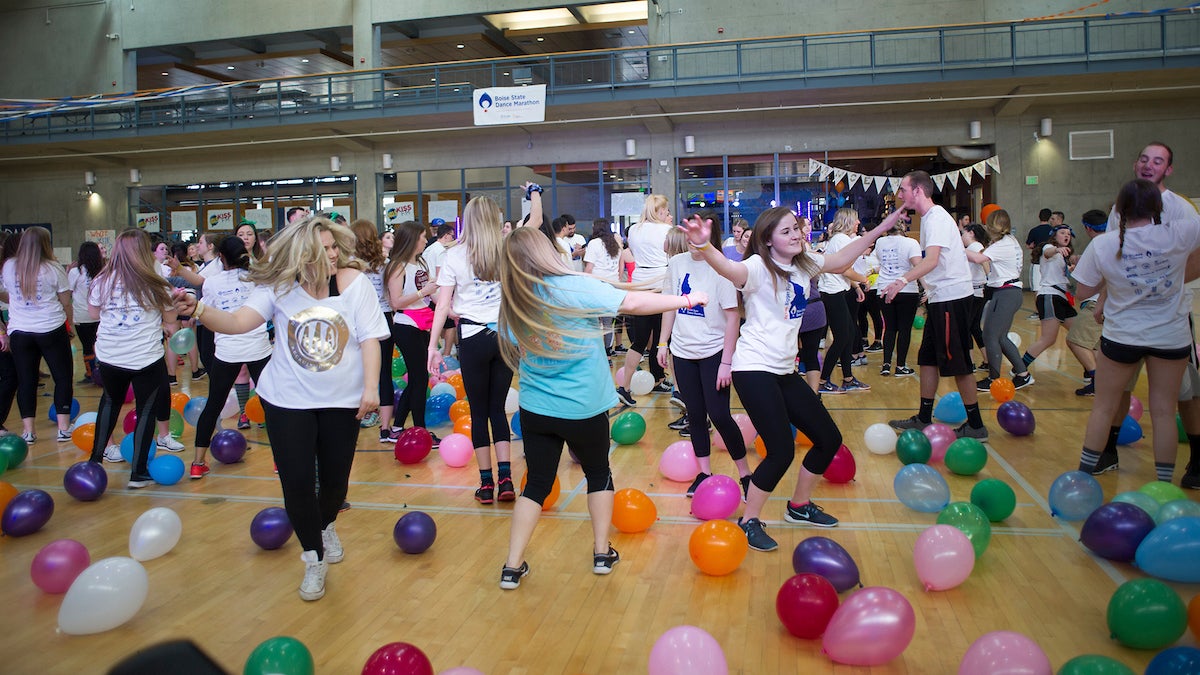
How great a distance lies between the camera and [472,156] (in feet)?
71.8

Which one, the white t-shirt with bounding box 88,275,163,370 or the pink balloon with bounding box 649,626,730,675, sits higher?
the white t-shirt with bounding box 88,275,163,370

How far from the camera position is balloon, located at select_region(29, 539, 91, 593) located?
3.82 m

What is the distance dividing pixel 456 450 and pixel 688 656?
11.9 feet

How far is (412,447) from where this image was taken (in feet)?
20.2

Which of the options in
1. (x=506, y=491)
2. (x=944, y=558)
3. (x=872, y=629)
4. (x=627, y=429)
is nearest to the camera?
(x=872, y=629)

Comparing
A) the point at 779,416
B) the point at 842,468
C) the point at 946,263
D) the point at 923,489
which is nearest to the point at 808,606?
the point at 779,416

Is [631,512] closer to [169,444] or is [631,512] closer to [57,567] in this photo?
[57,567]

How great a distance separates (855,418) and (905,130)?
1371 cm

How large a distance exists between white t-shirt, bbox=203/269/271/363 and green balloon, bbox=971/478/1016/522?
476cm

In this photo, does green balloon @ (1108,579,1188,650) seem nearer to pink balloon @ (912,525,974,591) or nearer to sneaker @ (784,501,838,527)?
pink balloon @ (912,525,974,591)

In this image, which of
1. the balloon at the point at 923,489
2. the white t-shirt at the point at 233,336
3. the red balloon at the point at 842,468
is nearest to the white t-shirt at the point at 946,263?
the red balloon at the point at 842,468

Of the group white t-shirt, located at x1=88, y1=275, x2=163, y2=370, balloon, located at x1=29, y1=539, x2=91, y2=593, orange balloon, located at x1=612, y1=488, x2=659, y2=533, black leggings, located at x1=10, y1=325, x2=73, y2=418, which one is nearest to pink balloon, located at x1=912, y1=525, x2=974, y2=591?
orange balloon, located at x1=612, y1=488, x2=659, y2=533

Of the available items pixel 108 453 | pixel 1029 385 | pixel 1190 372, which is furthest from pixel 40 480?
pixel 1029 385

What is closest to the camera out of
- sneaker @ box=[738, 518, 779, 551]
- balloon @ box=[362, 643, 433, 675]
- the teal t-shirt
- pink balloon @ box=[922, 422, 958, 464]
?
balloon @ box=[362, 643, 433, 675]
